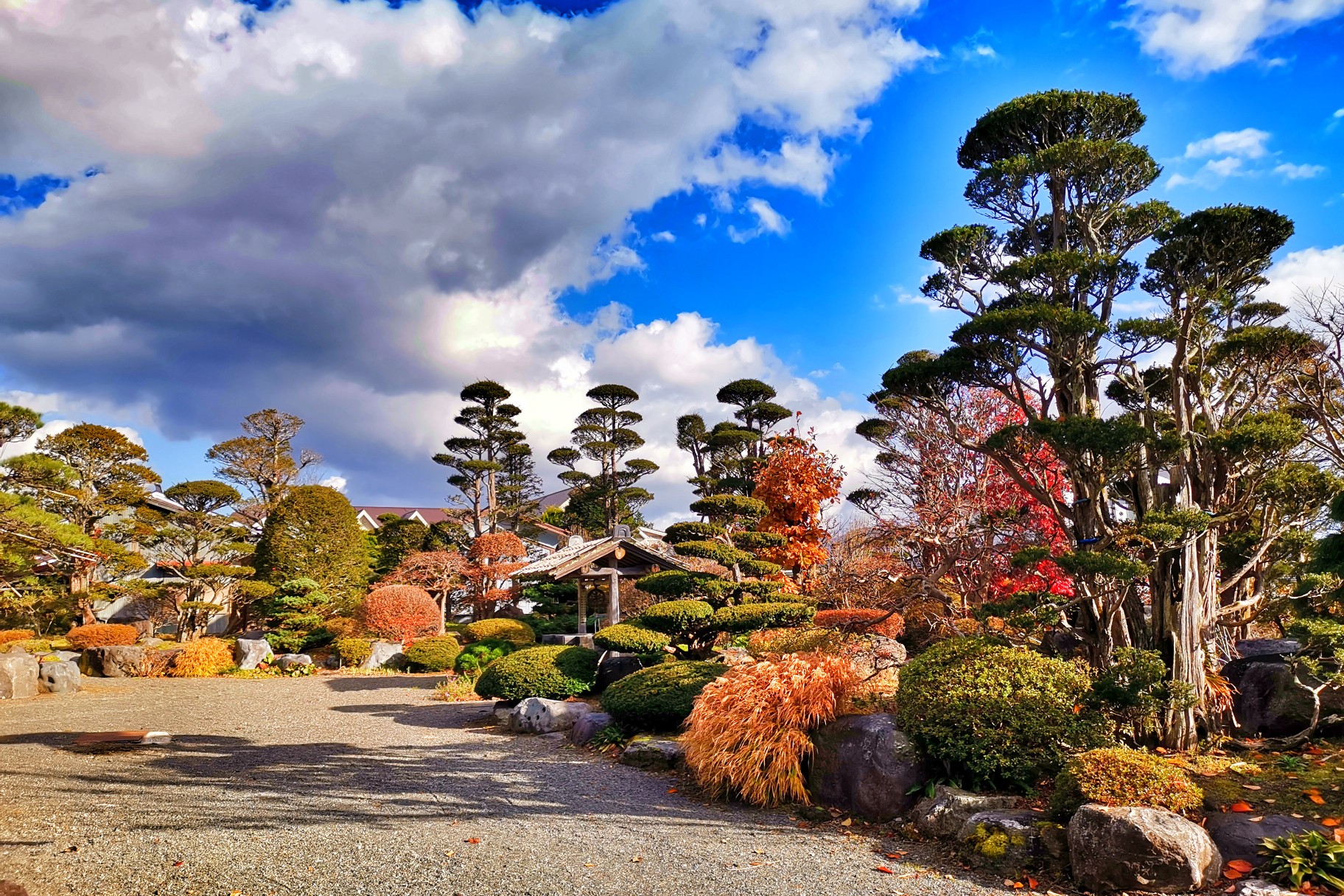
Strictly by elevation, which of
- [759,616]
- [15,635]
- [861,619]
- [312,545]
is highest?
[312,545]

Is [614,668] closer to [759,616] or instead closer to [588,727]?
[759,616]

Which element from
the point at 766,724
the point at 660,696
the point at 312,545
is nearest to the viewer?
the point at 766,724

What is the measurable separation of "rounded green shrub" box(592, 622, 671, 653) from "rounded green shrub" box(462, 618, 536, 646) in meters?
6.40

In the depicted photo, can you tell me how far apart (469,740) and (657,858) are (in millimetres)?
5071

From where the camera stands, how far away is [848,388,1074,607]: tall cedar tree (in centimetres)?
1138

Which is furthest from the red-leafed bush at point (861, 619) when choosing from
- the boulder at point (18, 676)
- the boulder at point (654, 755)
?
the boulder at point (18, 676)

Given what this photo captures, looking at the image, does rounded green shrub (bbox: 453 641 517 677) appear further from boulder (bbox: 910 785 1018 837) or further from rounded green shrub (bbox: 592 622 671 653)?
boulder (bbox: 910 785 1018 837)

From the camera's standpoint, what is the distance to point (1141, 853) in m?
4.28

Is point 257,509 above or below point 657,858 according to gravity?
above

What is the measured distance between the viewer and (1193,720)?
20.6ft

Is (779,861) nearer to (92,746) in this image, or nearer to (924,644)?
(92,746)

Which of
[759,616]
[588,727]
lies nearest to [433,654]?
[759,616]

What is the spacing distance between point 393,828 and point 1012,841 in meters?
4.33

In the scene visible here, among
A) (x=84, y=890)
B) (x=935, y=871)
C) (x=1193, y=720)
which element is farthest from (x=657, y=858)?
(x=1193, y=720)
